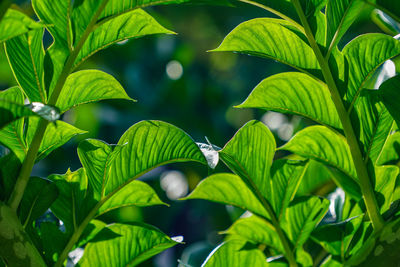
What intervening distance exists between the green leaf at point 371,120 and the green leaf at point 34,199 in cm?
29

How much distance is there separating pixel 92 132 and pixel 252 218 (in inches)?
42.9

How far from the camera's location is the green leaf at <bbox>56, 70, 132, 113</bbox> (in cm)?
41

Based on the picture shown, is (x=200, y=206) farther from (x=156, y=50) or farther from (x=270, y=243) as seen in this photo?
(x=270, y=243)

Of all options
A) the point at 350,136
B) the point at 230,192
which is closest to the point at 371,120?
the point at 350,136

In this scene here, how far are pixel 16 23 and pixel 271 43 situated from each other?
21 cm

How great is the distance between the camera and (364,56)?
16.3 inches

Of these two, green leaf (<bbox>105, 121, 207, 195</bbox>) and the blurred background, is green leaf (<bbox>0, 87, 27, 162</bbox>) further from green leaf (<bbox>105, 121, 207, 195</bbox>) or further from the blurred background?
the blurred background

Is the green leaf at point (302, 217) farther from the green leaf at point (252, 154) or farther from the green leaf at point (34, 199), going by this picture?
the green leaf at point (34, 199)

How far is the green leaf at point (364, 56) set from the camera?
0.40m

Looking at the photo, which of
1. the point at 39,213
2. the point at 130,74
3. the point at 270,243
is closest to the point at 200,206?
the point at 130,74

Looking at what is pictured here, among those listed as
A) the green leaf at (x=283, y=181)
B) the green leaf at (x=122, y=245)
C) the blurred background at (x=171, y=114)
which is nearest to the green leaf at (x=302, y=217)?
the green leaf at (x=283, y=181)

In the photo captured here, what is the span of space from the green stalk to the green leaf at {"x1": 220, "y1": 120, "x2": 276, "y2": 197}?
7 cm

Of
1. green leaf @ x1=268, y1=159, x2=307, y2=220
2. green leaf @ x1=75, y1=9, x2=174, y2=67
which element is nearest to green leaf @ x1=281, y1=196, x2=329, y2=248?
green leaf @ x1=268, y1=159, x2=307, y2=220

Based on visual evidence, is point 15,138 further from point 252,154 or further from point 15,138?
point 252,154
